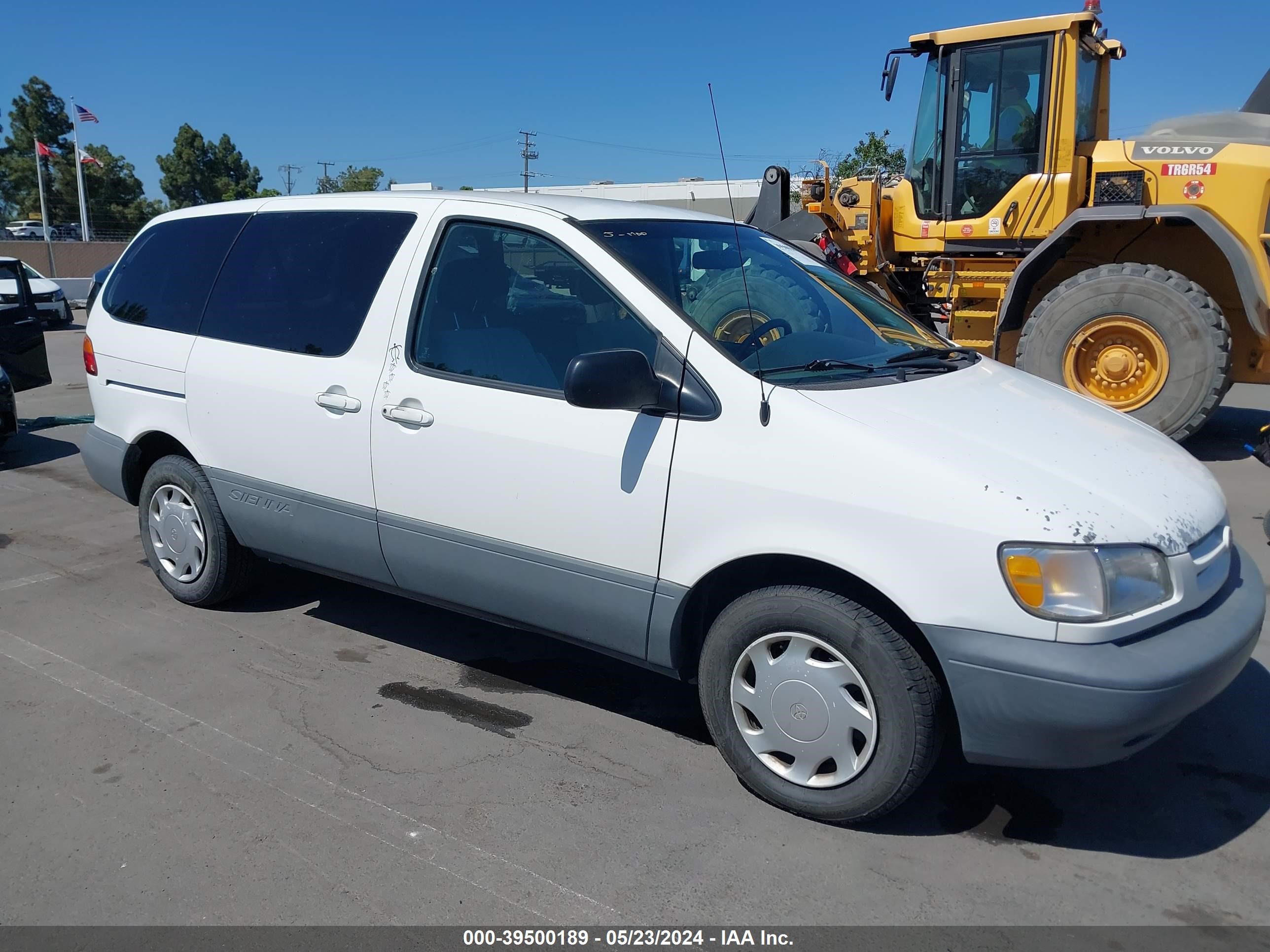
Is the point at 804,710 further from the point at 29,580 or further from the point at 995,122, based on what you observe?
the point at 995,122

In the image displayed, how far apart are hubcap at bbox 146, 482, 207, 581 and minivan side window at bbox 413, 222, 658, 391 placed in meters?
1.72

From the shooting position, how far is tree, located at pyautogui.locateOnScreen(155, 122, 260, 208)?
59.1 meters

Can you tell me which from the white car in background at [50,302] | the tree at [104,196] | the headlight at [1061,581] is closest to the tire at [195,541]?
the headlight at [1061,581]

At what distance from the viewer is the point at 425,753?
3.46 meters

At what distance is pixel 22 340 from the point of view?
29.6 ft

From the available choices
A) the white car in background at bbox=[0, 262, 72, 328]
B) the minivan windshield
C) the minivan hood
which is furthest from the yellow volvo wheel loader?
the white car in background at bbox=[0, 262, 72, 328]

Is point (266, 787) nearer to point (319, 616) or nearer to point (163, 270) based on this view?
point (319, 616)

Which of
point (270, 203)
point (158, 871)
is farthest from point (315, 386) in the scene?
point (158, 871)

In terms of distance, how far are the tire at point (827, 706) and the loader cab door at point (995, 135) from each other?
6.98 metres

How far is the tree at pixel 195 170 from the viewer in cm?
5912

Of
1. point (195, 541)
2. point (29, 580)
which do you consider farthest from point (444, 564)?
point (29, 580)

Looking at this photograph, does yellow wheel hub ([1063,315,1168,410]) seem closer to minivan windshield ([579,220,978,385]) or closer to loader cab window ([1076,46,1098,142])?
loader cab window ([1076,46,1098,142])

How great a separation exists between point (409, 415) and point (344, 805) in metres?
1.39
